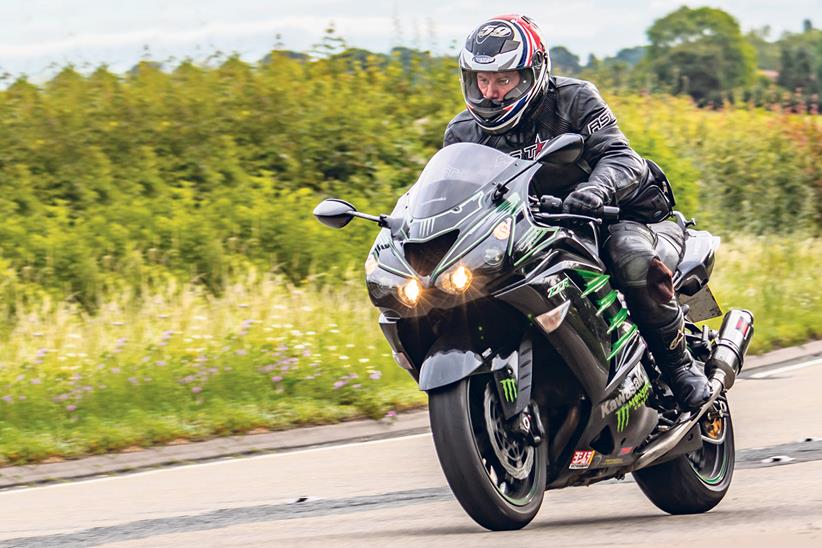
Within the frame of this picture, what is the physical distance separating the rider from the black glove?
9cm

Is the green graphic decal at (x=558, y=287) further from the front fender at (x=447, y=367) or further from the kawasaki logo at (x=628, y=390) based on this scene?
the kawasaki logo at (x=628, y=390)

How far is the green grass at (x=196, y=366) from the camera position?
363 inches

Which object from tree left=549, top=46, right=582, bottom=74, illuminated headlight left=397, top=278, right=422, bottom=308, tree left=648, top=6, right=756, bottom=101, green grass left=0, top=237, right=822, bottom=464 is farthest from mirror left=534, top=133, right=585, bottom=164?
tree left=648, top=6, right=756, bottom=101

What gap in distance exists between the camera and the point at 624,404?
5.54 m

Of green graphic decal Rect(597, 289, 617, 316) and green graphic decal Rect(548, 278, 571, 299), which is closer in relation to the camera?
green graphic decal Rect(548, 278, 571, 299)

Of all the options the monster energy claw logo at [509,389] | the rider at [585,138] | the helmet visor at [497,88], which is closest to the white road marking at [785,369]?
the rider at [585,138]

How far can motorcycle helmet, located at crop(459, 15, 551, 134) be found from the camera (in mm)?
5652

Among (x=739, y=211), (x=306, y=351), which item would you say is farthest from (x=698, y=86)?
(x=306, y=351)

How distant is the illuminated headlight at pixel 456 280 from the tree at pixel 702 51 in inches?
1677

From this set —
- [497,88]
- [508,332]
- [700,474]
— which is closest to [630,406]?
[508,332]

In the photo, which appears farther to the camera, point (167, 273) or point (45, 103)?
point (45, 103)

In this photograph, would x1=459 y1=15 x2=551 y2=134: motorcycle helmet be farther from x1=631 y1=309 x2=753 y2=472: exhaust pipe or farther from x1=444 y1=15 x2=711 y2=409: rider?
x1=631 y1=309 x2=753 y2=472: exhaust pipe

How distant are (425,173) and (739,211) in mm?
15889

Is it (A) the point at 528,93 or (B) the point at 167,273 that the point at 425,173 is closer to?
(A) the point at 528,93
